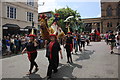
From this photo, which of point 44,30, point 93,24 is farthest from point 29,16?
point 93,24

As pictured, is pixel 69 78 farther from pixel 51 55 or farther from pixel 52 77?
pixel 51 55

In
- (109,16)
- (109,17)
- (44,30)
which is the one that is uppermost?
(109,16)

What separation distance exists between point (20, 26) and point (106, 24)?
41.6 m

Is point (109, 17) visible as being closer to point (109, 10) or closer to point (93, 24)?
point (109, 10)

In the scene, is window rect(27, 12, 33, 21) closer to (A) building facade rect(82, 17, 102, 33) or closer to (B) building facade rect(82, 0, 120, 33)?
(B) building facade rect(82, 0, 120, 33)

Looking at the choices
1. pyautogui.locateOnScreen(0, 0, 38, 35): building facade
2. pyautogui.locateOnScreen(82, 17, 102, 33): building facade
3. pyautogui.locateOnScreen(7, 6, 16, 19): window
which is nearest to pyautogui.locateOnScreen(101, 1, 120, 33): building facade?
pyautogui.locateOnScreen(82, 17, 102, 33): building facade

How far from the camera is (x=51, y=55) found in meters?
4.85

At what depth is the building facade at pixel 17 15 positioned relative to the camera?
58.9 feet

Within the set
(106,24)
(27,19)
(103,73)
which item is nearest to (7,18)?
(27,19)

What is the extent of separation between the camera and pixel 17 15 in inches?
813

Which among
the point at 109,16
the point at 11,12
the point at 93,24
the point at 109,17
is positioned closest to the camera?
the point at 11,12

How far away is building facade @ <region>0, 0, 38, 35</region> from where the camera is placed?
706 inches

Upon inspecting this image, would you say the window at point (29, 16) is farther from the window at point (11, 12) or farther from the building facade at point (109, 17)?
the building facade at point (109, 17)

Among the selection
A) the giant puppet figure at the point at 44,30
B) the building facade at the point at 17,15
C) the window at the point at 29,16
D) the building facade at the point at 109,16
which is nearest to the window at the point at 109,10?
the building facade at the point at 109,16
